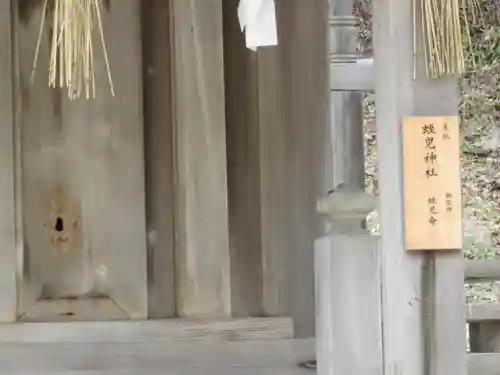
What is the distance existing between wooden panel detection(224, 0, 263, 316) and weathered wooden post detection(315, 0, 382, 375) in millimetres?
352

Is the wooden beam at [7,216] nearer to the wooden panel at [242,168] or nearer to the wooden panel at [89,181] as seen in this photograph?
the wooden panel at [89,181]

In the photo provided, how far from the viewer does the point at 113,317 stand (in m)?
2.07

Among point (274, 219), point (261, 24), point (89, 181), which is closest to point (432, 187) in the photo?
point (261, 24)

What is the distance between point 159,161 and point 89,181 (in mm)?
177

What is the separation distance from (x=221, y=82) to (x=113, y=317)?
24.9 inches

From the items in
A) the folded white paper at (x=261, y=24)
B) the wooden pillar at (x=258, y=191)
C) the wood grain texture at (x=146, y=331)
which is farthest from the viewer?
the wooden pillar at (x=258, y=191)

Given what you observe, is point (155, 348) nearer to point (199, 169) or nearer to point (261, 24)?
point (199, 169)

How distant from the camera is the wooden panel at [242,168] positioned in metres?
2.13

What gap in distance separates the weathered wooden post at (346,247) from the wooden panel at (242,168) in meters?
0.35

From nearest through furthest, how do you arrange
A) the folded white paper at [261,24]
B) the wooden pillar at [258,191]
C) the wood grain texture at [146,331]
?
the folded white paper at [261,24], the wood grain texture at [146,331], the wooden pillar at [258,191]

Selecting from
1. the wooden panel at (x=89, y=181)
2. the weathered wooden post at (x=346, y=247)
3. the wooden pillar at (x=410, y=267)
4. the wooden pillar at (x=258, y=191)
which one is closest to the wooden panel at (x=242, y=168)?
the wooden pillar at (x=258, y=191)

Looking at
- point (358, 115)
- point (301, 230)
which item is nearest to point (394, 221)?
point (358, 115)

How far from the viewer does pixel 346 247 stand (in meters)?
1.74

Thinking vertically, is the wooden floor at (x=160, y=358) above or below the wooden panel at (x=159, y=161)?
below
